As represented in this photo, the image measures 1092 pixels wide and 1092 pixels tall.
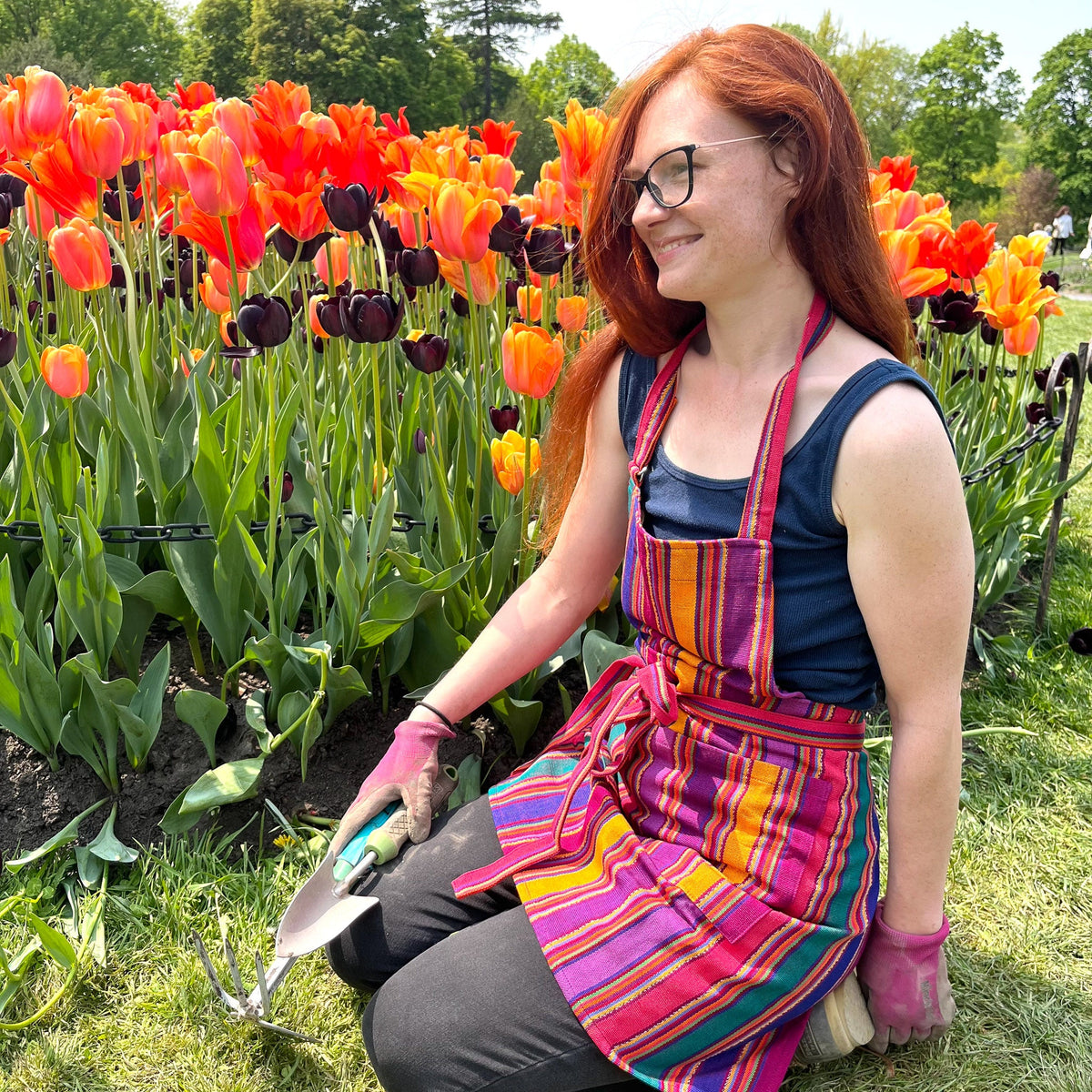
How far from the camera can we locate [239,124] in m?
2.23

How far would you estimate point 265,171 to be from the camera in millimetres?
Answer: 2156

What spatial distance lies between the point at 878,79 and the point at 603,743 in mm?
48190

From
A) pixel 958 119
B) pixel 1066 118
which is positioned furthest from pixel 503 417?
pixel 1066 118

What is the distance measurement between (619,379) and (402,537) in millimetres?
746

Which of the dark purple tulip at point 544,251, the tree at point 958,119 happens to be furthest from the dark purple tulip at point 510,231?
the tree at point 958,119

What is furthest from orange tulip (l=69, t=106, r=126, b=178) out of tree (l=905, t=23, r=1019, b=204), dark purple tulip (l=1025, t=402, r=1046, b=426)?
tree (l=905, t=23, r=1019, b=204)

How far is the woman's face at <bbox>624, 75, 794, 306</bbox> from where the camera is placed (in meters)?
1.46

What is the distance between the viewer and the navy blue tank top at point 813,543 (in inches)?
57.5

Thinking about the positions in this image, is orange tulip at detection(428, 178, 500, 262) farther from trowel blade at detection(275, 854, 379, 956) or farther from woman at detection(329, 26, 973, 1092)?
trowel blade at detection(275, 854, 379, 956)

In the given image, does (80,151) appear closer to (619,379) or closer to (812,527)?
(619,379)

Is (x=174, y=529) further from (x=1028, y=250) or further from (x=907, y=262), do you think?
(x=1028, y=250)

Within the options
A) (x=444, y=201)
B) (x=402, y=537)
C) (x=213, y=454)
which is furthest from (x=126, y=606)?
(x=444, y=201)

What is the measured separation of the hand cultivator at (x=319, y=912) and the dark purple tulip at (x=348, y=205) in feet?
3.56

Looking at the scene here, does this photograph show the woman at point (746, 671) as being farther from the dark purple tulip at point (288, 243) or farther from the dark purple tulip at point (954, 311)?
the dark purple tulip at point (954, 311)
